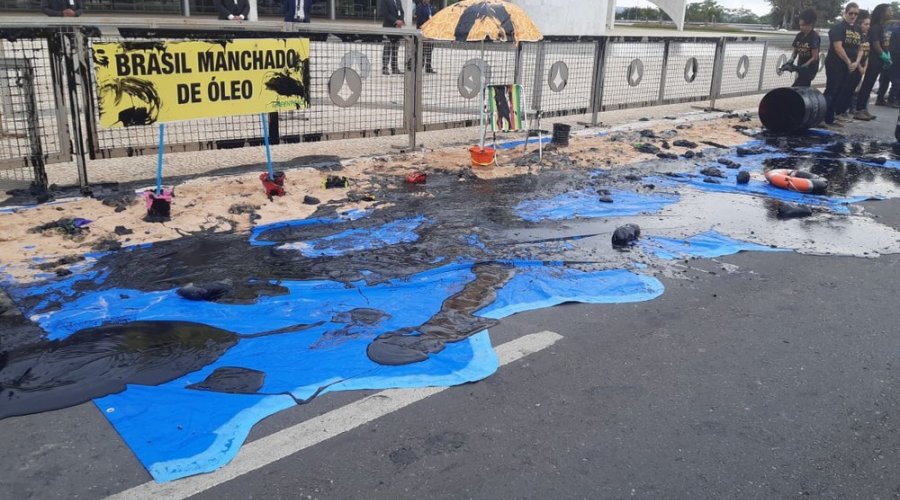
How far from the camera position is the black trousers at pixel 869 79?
1491 centimetres

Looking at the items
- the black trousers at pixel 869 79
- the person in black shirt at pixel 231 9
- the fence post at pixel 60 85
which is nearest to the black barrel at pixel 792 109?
the black trousers at pixel 869 79

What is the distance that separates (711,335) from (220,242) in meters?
3.94

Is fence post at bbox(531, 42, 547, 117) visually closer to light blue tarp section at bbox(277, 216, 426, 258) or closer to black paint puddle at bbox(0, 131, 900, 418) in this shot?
black paint puddle at bbox(0, 131, 900, 418)

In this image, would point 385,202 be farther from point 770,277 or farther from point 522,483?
point 522,483

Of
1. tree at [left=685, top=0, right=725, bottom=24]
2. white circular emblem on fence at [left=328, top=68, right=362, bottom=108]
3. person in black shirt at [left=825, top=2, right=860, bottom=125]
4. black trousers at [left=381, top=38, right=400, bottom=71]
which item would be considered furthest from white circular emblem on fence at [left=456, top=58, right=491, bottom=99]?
tree at [left=685, top=0, right=725, bottom=24]

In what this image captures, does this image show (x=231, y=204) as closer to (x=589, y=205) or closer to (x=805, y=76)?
(x=589, y=205)

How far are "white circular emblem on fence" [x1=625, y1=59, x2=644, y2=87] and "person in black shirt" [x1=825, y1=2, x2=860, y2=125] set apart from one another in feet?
12.1

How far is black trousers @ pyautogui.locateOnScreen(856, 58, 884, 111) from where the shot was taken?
1491 cm

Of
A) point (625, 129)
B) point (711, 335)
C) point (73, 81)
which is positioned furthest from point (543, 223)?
point (625, 129)

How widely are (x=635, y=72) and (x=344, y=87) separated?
6.58 meters

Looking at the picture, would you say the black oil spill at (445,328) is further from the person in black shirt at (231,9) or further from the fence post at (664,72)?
the person in black shirt at (231,9)

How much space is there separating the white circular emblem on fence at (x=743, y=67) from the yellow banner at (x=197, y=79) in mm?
11660

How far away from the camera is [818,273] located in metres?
5.86

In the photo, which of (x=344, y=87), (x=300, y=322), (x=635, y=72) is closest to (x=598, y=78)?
(x=635, y=72)
